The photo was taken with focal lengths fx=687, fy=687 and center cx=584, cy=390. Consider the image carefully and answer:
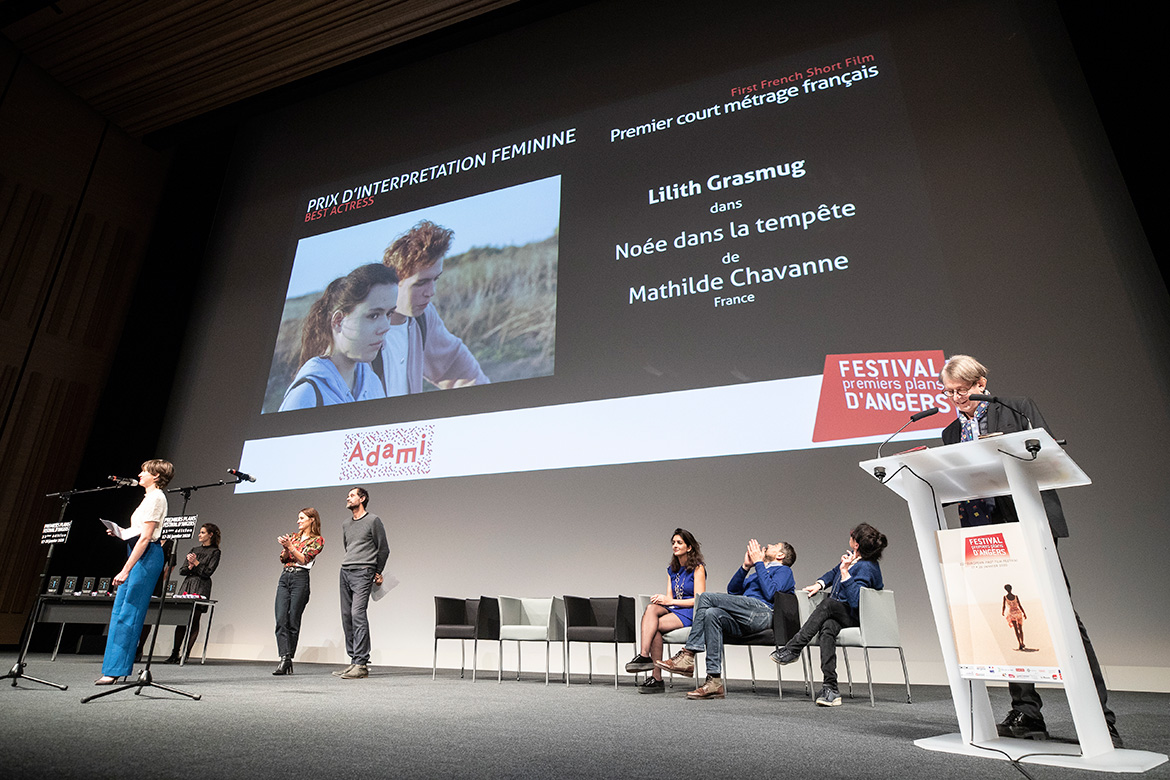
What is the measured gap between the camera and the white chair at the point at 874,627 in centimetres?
358

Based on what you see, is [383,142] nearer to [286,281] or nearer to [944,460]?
[286,281]

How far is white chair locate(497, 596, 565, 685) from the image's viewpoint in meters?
4.71

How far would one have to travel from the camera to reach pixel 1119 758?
183 cm

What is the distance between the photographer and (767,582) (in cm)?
393

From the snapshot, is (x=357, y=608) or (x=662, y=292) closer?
(x=357, y=608)

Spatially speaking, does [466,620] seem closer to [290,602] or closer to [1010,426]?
[290,602]

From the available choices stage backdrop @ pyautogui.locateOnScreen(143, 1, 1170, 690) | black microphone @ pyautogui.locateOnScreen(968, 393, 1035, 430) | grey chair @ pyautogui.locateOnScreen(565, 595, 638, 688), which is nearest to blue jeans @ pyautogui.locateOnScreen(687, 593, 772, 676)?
grey chair @ pyautogui.locateOnScreen(565, 595, 638, 688)

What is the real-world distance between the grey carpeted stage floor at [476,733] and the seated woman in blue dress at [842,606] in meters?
0.24

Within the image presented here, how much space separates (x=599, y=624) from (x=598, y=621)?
0.09 feet

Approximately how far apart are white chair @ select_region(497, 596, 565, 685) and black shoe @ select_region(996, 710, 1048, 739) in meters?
2.84

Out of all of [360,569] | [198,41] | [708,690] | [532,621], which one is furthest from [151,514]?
[198,41]

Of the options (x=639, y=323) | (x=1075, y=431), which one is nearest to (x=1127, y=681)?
(x=1075, y=431)

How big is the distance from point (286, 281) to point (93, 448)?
8.87 feet

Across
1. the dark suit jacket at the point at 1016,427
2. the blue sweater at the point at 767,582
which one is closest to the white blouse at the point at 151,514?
the blue sweater at the point at 767,582
